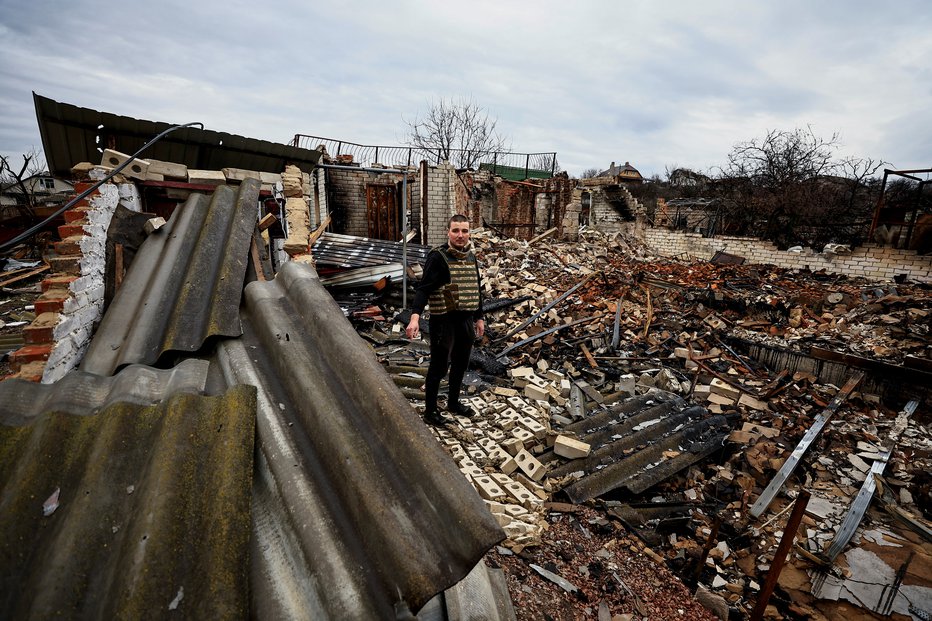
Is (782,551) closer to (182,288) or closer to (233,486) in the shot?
(233,486)

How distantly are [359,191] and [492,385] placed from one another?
1053cm

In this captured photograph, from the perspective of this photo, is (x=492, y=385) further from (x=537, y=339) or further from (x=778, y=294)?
(x=778, y=294)

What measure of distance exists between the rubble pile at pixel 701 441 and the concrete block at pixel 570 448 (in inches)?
0.7

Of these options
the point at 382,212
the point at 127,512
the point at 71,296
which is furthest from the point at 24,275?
the point at 127,512

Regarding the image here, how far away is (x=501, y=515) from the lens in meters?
2.87

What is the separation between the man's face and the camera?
3531mm

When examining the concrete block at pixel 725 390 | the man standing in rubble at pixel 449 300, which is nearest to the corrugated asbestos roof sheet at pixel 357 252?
the man standing in rubble at pixel 449 300

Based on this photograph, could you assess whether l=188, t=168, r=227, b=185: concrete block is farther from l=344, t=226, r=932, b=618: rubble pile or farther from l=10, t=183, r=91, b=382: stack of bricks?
l=344, t=226, r=932, b=618: rubble pile

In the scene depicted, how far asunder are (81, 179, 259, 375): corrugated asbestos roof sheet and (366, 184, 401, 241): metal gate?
35.3 ft

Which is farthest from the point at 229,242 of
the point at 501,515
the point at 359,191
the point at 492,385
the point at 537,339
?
the point at 359,191

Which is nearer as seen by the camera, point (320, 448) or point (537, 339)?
point (320, 448)

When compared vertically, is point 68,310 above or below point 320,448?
above

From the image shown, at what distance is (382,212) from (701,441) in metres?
11.5

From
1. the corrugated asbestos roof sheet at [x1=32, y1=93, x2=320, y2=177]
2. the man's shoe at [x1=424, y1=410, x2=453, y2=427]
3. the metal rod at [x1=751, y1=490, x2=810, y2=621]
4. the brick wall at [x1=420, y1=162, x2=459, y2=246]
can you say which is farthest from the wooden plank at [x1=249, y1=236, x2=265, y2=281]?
the brick wall at [x1=420, y1=162, x2=459, y2=246]
